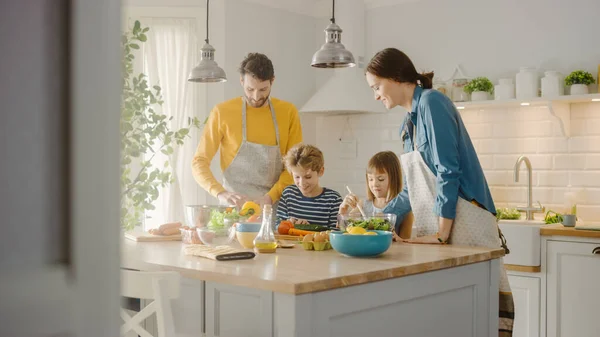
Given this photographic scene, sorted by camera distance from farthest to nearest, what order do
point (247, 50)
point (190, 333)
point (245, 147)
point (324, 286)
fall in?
point (247, 50) < point (245, 147) < point (190, 333) < point (324, 286)

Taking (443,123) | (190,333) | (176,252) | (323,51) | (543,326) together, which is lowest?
(543,326)

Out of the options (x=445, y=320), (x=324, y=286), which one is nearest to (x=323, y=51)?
(x=445, y=320)

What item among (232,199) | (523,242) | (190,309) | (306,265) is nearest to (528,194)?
(523,242)

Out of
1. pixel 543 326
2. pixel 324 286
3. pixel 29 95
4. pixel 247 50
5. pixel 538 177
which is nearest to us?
pixel 29 95

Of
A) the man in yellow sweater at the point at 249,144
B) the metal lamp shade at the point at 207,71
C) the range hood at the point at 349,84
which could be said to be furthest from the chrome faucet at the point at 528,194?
the metal lamp shade at the point at 207,71

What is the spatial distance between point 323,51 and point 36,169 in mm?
3131

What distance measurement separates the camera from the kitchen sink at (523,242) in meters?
3.90

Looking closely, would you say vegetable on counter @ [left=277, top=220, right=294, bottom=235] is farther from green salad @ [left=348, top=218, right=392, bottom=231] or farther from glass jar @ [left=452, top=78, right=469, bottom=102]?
glass jar @ [left=452, top=78, right=469, bottom=102]

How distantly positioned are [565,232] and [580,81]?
95cm

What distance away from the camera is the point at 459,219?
2.57 meters

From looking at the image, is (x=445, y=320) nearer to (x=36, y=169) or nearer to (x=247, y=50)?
(x=36, y=169)

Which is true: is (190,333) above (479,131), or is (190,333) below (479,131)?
below

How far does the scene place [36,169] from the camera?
25cm

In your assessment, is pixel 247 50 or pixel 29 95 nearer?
pixel 29 95
